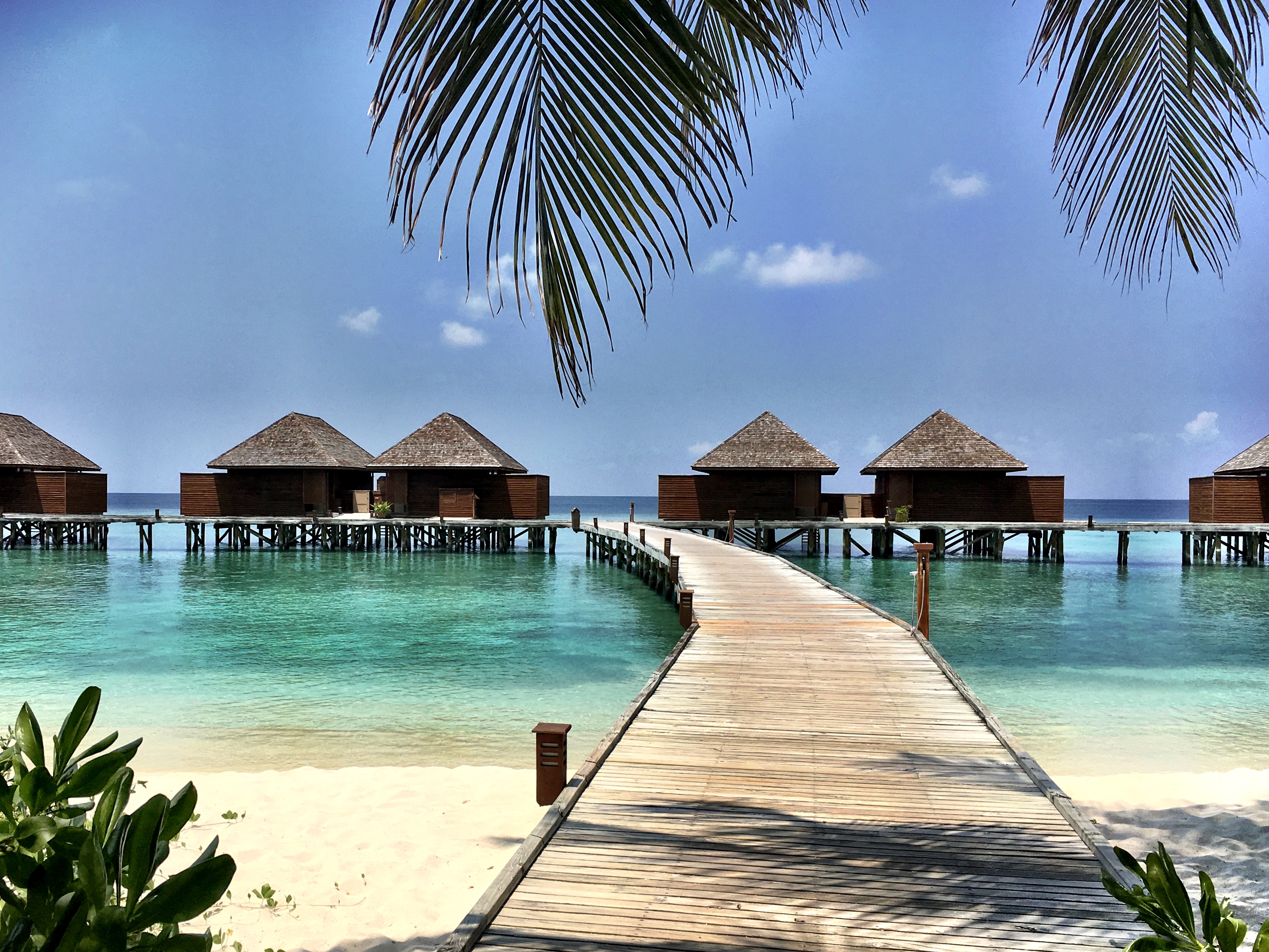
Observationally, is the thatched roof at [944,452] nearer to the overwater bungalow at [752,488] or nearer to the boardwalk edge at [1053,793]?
the overwater bungalow at [752,488]

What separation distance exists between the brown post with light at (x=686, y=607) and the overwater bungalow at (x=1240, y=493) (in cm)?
2973

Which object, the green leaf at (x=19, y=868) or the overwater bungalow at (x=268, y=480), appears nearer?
the green leaf at (x=19, y=868)

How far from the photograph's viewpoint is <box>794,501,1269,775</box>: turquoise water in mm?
9375

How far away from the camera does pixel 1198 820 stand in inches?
260

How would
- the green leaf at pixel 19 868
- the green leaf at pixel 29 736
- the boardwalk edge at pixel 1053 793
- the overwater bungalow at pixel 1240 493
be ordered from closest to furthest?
the green leaf at pixel 19 868 → the green leaf at pixel 29 736 → the boardwalk edge at pixel 1053 793 → the overwater bungalow at pixel 1240 493

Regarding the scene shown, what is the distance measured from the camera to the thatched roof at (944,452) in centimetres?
3183

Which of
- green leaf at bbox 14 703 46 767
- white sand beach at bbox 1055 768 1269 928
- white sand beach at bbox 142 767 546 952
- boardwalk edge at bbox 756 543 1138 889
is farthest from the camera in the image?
white sand beach at bbox 1055 768 1269 928

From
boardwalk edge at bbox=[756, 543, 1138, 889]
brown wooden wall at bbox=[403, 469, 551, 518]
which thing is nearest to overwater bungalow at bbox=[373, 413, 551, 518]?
brown wooden wall at bbox=[403, 469, 551, 518]

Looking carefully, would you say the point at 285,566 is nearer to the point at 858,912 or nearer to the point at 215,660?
the point at 215,660

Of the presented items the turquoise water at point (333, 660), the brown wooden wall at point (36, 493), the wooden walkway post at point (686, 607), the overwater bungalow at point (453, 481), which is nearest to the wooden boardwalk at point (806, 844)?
the turquoise water at point (333, 660)

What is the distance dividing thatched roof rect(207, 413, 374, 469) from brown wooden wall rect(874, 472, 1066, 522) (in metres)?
22.7

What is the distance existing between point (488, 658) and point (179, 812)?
44.0ft

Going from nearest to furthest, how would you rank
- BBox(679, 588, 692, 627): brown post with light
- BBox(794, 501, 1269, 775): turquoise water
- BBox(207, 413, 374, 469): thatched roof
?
BBox(794, 501, 1269, 775): turquoise water → BBox(679, 588, 692, 627): brown post with light → BBox(207, 413, 374, 469): thatched roof

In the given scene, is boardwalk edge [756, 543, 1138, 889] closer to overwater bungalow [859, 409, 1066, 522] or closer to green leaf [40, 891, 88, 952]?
green leaf [40, 891, 88, 952]
